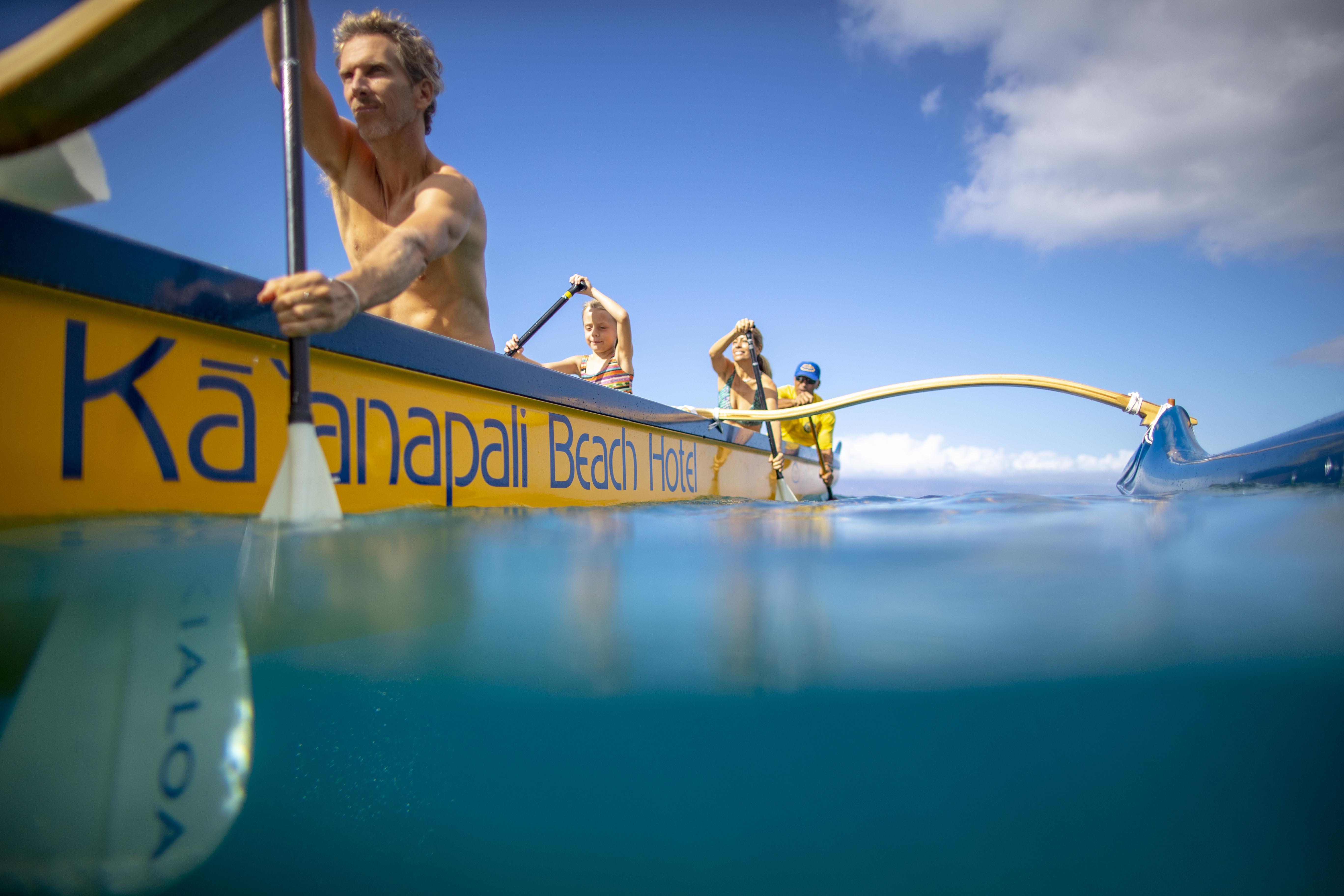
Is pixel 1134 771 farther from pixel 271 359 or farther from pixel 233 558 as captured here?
pixel 271 359

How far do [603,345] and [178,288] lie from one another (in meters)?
5.10

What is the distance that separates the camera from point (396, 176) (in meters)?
2.72

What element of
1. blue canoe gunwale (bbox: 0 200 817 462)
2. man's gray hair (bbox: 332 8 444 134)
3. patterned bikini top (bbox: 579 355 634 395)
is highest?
man's gray hair (bbox: 332 8 444 134)

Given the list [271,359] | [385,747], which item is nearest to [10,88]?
[271,359]

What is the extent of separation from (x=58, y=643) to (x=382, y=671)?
0.59 metres

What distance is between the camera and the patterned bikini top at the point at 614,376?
19.1 ft

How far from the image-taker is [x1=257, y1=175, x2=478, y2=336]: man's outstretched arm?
1583 millimetres

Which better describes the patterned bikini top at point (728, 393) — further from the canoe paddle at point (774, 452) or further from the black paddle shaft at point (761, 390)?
the canoe paddle at point (774, 452)

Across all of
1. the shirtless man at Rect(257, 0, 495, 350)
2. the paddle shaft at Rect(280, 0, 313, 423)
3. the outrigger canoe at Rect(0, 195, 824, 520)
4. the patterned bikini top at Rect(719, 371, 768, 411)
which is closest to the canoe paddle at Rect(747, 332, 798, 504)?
the patterned bikini top at Rect(719, 371, 768, 411)

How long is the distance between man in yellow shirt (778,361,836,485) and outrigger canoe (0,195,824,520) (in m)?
6.19

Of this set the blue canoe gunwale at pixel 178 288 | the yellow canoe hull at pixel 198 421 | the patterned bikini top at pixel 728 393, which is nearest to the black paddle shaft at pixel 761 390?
the patterned bikini top at pixel 728 393

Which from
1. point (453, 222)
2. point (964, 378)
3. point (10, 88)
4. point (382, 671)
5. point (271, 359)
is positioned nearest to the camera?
point (10, 88)

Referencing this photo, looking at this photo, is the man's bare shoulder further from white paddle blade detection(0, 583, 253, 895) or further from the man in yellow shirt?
the man in yellow shirt

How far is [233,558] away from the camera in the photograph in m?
1.37
